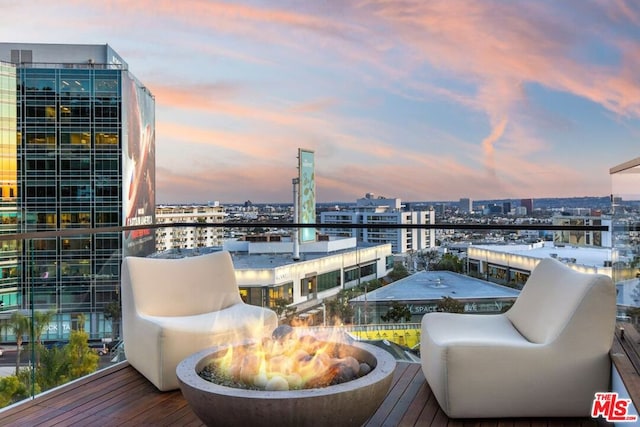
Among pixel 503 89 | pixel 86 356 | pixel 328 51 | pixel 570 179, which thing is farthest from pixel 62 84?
pixel 86 356

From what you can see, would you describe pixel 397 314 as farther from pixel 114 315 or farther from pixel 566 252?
pixel 114 315

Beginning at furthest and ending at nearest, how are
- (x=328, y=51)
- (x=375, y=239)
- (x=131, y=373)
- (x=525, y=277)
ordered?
(x=328, y=51), (x=375, y=239), (x=525, y=277), (x=131, y=373)

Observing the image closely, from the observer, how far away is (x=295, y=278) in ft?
14.6

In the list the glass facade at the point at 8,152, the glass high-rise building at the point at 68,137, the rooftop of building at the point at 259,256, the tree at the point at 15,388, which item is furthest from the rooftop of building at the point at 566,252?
the glass facade at the point at 8,152

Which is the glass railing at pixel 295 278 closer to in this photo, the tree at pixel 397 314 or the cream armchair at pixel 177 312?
the tree at pixel 397 314

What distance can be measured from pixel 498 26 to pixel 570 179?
11.1ft

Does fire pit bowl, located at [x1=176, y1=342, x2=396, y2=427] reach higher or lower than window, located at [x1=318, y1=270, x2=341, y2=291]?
lower

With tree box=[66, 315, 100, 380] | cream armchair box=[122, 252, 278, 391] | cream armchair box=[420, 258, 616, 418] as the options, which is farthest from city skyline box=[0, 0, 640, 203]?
tree box=[66, 315, 100, 380]

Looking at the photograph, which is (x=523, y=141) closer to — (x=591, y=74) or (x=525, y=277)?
(x=591, y=74)

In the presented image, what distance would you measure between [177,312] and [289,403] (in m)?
1.98

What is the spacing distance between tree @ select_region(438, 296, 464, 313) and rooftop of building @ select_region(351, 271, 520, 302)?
30 mm

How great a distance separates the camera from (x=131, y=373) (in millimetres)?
3449

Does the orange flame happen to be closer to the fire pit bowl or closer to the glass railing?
the fire pit bowl

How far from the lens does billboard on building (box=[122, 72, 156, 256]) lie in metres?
27.4
